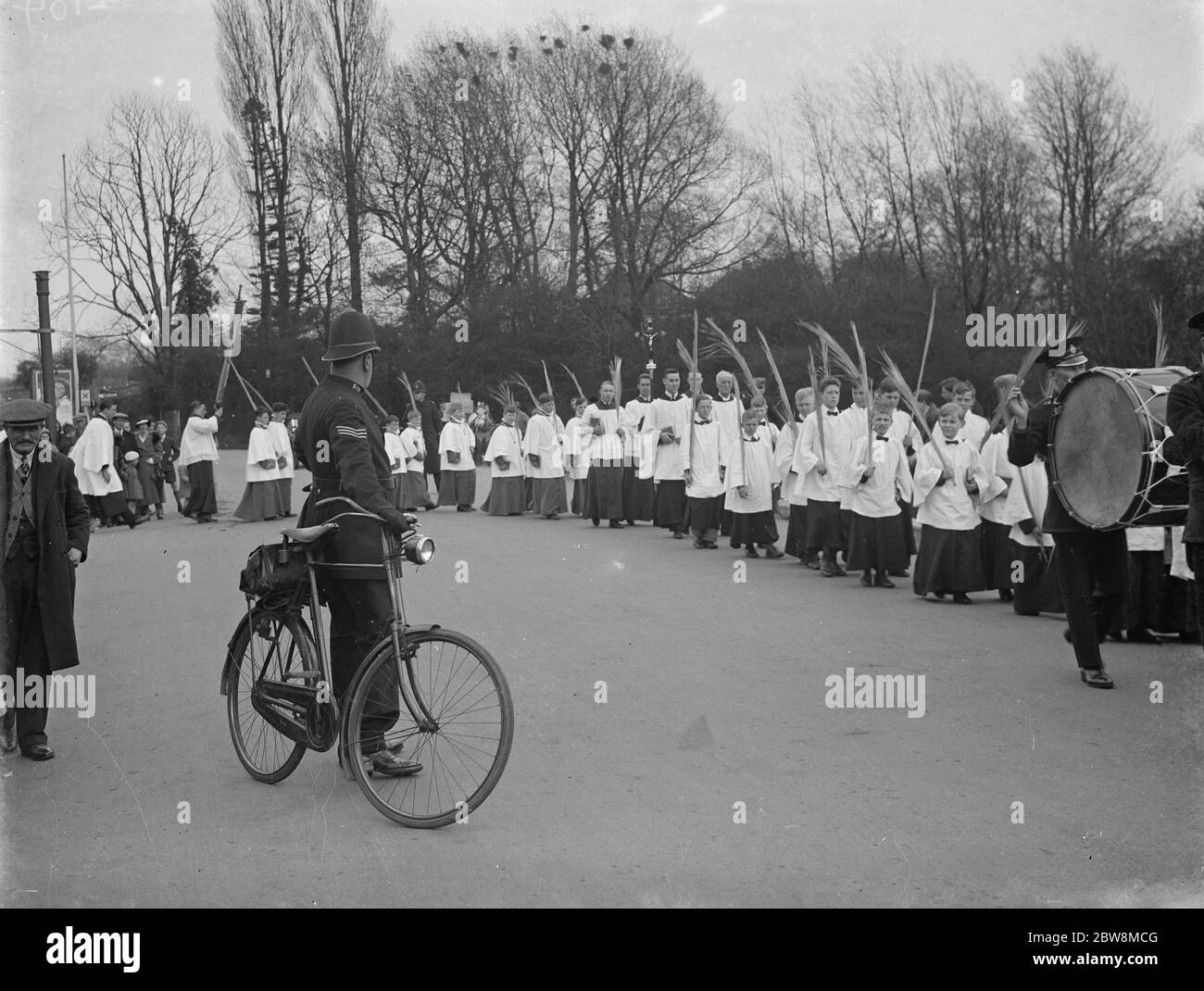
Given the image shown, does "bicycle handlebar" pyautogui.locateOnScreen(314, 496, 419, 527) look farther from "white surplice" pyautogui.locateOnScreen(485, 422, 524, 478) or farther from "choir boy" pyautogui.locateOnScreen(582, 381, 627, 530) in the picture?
"white surplice" pyautogui.locateOnScreen(485, 422, 524, 478)

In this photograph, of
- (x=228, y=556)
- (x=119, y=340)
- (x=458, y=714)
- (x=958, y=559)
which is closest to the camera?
(x=458, y=714)

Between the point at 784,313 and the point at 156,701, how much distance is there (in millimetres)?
30695

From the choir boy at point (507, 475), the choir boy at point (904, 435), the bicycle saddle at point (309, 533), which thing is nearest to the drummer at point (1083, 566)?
the bicycle saddle at point (309, 533)

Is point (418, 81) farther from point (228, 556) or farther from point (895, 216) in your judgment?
point (228, 556)

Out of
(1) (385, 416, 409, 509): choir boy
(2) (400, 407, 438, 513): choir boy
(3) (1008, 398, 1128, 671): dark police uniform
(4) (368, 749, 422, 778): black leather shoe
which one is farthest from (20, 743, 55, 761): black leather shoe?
(2) (400, 407, 438, 513): choir boy

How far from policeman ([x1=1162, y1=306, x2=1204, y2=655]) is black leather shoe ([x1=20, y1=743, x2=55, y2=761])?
5.44 m

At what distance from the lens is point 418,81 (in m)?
37.8

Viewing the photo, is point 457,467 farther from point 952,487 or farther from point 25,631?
point 25,631

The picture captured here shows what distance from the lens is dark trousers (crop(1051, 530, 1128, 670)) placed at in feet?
25.2

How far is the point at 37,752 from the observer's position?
6.45 m

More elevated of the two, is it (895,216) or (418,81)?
(418,81)

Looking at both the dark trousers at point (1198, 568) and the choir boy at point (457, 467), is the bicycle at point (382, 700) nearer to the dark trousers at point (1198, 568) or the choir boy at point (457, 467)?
the dark trousers at point (1198, 568)

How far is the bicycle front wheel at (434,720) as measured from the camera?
5266 millimetres
